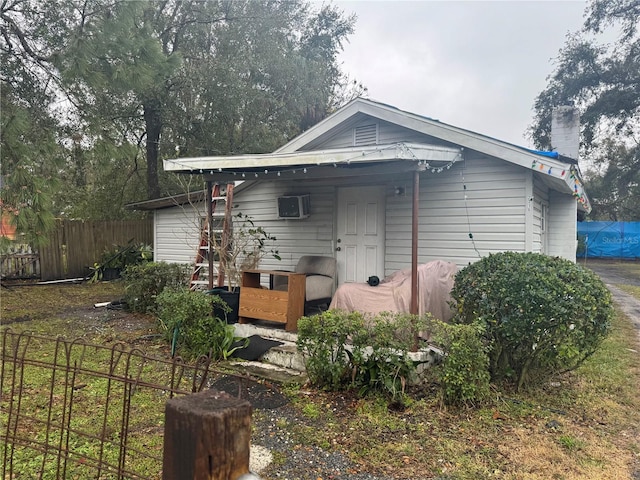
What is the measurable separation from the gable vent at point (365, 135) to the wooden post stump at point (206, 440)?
20.8 feet

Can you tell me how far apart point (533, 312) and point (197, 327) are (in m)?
3.85

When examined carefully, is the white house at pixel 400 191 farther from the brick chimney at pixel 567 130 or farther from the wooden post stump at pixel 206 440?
the wooden post stump at pixel 206 440

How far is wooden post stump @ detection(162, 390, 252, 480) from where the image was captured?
1094mm

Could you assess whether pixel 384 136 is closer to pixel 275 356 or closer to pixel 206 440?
pixel 275 356

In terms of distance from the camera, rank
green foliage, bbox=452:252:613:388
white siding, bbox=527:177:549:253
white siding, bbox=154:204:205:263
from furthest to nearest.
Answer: white siding, bbox=154:204:205:263
white siding, bbox=527:177:549:253
green foliage, bbox=452:252:613:388

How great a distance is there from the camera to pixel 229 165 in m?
6.10

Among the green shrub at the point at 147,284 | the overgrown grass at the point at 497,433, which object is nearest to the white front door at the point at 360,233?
the overgrown grass at the point at 497,433

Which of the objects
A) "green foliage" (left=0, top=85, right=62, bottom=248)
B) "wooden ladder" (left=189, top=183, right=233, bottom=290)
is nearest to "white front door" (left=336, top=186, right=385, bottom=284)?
"wooden ladder" (left=189, top=183, right=233, bottom=290)

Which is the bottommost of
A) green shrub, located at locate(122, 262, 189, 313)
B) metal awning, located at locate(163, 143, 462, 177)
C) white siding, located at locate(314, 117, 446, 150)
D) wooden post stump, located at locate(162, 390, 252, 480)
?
green shrub, located at locate(122, 262, 189, 313)

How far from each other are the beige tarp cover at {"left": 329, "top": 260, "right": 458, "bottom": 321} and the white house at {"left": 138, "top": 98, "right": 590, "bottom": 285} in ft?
2.01

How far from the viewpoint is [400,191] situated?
6.79 metres

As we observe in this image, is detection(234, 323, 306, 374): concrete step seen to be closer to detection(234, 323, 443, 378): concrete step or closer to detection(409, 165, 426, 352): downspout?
detection(234, 323, 443, 378): concrete step

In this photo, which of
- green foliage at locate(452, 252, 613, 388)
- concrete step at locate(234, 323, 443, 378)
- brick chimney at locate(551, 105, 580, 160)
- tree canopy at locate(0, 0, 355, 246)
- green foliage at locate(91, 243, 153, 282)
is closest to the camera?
green foliage at locate(452, 252, 613, 388)

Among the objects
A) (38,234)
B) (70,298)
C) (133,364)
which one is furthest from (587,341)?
(70,298)
